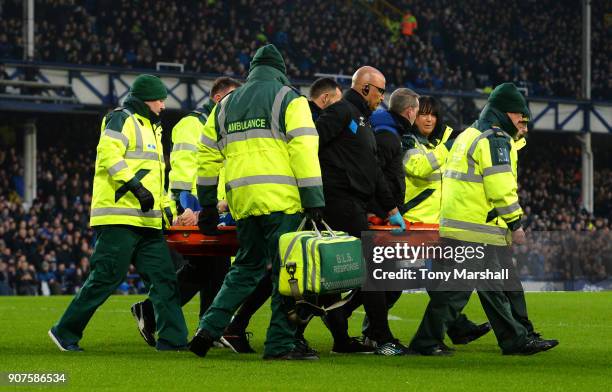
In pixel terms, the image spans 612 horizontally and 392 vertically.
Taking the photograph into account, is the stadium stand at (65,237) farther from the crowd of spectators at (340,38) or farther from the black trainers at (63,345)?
the black trainers at (63,345)

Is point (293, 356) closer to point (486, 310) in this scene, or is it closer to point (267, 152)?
point (267, 152)

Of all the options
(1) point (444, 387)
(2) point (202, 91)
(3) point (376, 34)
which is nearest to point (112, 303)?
(1) point (444, 387)

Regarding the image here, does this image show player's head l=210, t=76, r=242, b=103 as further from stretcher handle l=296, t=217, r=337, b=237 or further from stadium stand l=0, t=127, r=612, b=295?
stadium stand l=0, t=127, r=612, b=295

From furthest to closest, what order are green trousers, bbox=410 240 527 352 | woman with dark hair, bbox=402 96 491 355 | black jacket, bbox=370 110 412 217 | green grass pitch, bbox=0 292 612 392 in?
woman with dark hair, bbox=402 96 491 355, black jacket, bbox=370 110 412 217, green trousers, bbox=410 240 527 352, green grass pitch, bbox=0 292 612 392

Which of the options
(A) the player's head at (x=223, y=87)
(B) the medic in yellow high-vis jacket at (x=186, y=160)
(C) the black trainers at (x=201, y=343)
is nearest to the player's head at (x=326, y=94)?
(A) the player's head at (x=223, y=87)

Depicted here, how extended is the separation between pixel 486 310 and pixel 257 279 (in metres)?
1.82

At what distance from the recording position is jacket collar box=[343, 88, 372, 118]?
10.6 meters

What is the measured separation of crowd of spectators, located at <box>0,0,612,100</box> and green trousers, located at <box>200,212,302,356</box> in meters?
22.8

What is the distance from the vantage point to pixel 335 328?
1052 cm

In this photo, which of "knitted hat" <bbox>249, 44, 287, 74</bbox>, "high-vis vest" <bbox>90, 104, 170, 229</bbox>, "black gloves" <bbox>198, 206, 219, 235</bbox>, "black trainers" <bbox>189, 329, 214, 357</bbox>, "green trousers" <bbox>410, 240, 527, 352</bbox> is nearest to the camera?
"black trainers" <bbox>189, 329, 214, 357</bbox>

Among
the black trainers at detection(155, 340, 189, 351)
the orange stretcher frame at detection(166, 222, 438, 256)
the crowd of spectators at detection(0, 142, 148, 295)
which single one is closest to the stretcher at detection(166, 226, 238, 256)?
the orange stretcher frame at detection(166, 222, 438, 256)

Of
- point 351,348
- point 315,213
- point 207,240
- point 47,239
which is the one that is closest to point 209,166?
point 207,240

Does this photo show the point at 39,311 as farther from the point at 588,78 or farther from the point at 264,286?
the point at 588,78

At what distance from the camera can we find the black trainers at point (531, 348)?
10.4 meters
